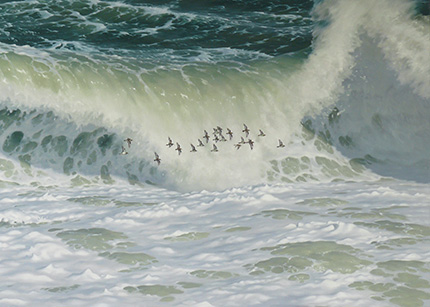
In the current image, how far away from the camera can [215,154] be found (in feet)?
42.1

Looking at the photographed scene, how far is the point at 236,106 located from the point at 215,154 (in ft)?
4.03

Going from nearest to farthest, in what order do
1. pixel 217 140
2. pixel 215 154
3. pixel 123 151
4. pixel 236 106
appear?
pixel 123 151 → pixel 215 154 → pixel 217 140 → pixel 236 106

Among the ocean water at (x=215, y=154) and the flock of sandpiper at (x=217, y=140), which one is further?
the flock of sandpiper at (x=217, y=140)

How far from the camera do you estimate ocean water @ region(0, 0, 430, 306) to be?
673 cm

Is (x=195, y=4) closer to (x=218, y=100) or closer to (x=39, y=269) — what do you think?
(x=218, y=100)

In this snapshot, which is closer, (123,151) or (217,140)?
(123,151)

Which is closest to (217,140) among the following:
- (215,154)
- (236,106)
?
(215,154)

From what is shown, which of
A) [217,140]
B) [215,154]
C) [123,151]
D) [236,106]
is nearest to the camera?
[123,151]

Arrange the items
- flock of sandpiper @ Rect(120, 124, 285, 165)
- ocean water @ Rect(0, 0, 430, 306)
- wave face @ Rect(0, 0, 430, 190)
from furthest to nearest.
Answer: flock of sandpiper @ Rect(120, 124, 285, 165) → wave face @ Rect(0, 0, 430, 190) → ocean water @ Rect(0, 0, 430, 306)

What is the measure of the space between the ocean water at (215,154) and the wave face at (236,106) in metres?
0.03

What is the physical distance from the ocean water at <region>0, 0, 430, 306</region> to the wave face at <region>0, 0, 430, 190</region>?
1.4 inches

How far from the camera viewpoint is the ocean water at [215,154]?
22.1ft

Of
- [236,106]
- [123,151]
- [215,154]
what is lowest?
[215,154]

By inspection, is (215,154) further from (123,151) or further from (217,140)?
(123,151)
